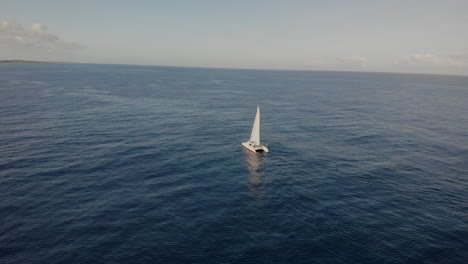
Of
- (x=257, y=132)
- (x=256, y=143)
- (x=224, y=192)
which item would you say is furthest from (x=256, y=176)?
(x=257, y=132)

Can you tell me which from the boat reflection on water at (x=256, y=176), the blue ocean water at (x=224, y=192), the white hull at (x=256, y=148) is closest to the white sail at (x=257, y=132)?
the white hull at (x=256, y=148)

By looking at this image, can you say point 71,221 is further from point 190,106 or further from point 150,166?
point 190,106

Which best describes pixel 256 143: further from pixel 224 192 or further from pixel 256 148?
pixel 224 192

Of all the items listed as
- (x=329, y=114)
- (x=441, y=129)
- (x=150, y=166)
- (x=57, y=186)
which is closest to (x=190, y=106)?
(x=329, y=114)

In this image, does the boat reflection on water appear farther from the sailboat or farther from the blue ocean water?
the sailboat

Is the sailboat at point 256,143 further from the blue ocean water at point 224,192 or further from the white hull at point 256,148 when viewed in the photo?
the blue ocean water at point 224,192

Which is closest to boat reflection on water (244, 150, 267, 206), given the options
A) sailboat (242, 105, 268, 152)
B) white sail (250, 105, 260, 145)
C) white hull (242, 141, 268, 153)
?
white hull (242, 141, 268, 153)

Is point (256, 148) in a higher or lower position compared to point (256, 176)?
higher
